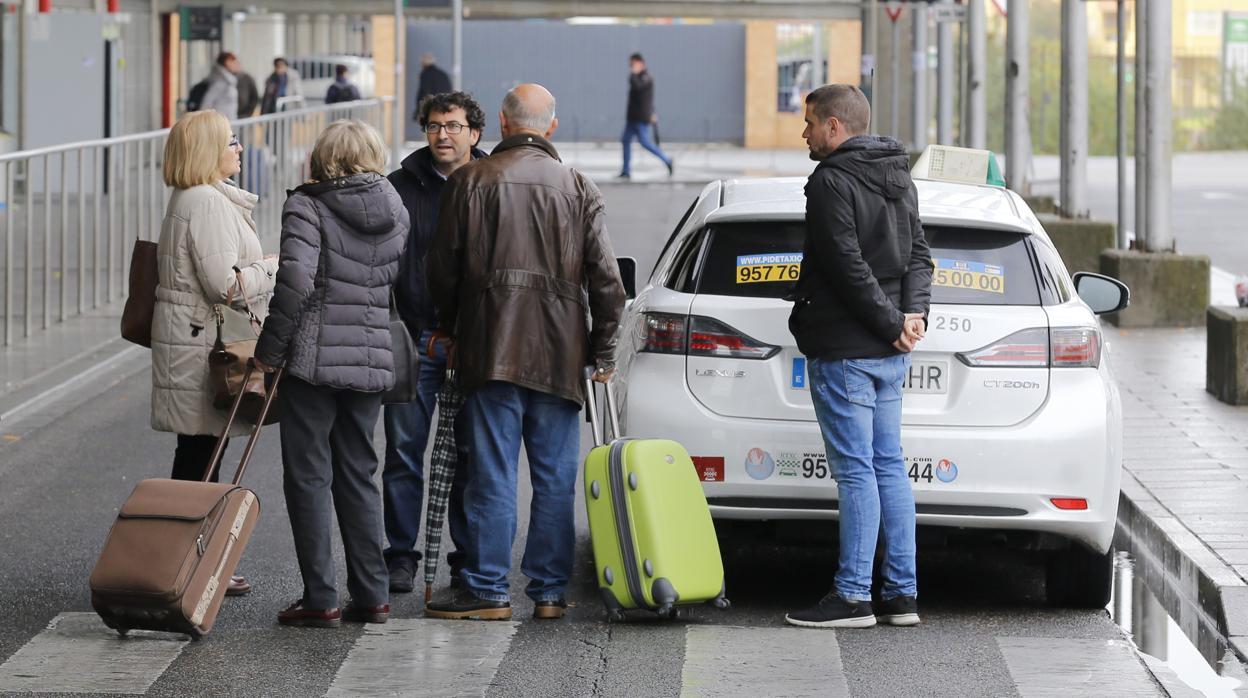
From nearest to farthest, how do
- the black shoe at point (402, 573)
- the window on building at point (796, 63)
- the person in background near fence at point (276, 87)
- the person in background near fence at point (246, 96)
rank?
the black shoe at point (402, 573)
the person in background near fence at point (246, 96)
the person in background near fence at point (276, 87)
the window on building at point (796, 63)

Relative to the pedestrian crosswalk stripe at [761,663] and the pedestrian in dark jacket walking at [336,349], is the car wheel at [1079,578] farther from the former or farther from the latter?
the pedestrian in dark jacket walking at [336,349]

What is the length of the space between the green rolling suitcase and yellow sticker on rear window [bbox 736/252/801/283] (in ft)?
2.28

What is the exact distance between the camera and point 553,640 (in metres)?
6.54

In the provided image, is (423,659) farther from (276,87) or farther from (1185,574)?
(276,87)

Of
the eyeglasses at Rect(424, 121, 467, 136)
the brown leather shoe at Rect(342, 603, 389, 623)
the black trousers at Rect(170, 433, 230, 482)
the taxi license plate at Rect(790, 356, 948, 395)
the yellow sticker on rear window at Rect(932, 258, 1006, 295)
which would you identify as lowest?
the brown leather shoe at Rect(342, 603, 389, 623)

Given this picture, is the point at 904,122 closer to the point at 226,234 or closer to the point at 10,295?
the point at 10,295

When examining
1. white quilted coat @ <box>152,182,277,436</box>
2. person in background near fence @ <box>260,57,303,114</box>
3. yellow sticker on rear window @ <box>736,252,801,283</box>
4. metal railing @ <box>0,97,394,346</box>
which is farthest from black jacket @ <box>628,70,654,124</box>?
white quilted coat @ <box>152,182,277,436</box>

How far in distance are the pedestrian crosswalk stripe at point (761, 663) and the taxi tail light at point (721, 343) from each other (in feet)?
2.95

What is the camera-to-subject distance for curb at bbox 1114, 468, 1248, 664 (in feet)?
22.6

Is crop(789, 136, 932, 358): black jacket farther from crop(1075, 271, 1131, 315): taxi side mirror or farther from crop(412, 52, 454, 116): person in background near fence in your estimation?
crop(412, 52, 454, 116): person in background near fence

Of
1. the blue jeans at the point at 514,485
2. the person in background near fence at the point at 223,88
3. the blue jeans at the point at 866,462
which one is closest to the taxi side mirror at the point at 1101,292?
the blue jeans at the point at 866,462

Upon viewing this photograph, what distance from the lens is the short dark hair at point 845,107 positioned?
21.5 ft

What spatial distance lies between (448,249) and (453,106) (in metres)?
0.74

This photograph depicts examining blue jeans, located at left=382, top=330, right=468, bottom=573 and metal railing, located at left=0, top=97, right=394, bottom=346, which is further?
metal railing, located at left=0, top=97, right=394, bottom=346
